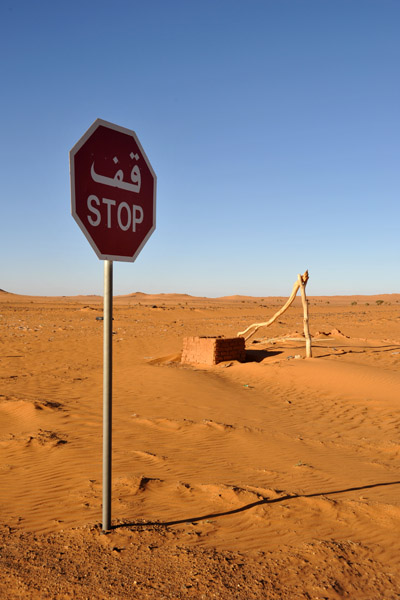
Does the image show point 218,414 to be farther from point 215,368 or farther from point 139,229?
point 139,229

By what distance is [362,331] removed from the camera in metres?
29.7

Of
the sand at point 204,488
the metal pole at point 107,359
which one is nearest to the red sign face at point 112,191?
the metal pole at point 107,359

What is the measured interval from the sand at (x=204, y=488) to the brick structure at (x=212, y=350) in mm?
2079

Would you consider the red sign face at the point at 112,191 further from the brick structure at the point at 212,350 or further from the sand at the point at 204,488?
the brick structure at the point at 212,350

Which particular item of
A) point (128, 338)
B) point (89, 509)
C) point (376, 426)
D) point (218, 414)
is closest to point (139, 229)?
point (89, 509)

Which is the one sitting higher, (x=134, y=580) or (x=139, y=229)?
(x=139, y=229)

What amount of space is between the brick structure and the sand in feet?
6.82

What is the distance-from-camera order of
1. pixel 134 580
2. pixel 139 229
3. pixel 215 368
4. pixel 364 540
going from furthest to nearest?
1. pixel 215 368
2. pixel 364 540
3. pixel 139 229
4. pixel 134 580

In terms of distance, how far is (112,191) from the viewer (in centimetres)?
312

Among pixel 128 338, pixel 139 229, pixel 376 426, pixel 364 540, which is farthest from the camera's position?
pixel 128 338

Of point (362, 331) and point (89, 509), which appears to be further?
point (362, 331)

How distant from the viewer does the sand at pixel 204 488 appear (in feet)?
10.1

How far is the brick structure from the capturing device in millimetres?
14328

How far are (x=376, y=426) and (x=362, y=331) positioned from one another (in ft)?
73.8
